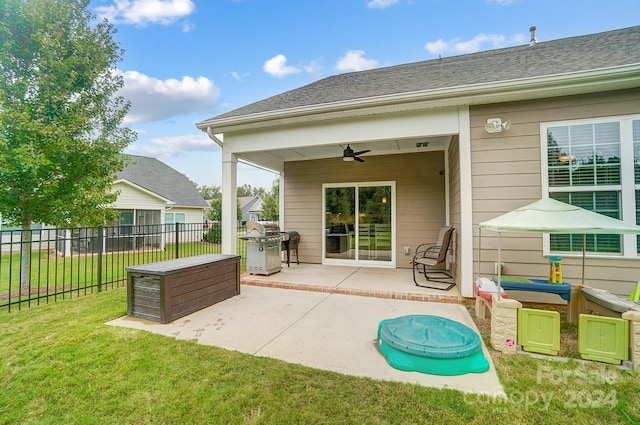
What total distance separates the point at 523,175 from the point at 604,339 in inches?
90.4

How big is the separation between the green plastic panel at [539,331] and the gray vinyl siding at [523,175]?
1.59 meters

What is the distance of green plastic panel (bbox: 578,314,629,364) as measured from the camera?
2.38 meters

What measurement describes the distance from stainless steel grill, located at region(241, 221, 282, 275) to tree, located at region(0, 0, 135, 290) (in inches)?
131

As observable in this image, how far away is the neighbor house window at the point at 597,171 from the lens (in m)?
3.56

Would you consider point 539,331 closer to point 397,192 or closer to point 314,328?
point 314,328

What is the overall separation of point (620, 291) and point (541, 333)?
214 centimetres

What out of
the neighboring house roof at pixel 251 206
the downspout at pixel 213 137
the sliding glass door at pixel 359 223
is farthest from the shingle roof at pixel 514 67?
the neighboring house roof at pixel 251 206

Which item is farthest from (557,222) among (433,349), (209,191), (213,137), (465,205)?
(209,191)

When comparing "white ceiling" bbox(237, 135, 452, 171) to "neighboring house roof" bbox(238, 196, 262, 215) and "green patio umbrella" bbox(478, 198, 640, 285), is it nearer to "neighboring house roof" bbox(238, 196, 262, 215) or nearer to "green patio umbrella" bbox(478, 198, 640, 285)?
"green patio umbrella" bbox(478, 198, 640, 285)

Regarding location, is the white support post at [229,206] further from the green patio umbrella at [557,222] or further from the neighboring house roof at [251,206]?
the neighboring house roof at [251,206]

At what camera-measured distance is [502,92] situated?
3816 millimetres

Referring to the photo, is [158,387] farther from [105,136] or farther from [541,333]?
[105,136]

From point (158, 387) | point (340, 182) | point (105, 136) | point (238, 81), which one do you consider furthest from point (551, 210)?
point (238, 81)

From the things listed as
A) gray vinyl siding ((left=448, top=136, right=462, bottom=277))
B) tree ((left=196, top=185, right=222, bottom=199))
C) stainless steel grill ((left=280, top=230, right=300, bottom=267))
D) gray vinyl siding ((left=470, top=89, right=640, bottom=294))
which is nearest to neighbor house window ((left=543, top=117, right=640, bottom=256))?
gray vinyl siding ((left=470, top=89, right=640, bottom=294))
